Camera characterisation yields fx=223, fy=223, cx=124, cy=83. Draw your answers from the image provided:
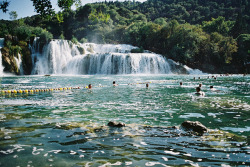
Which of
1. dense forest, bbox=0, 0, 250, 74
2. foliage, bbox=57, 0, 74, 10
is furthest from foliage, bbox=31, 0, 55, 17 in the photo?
dense forest, bbox=0, 0, 250, 74

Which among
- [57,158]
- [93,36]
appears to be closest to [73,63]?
[93,36]

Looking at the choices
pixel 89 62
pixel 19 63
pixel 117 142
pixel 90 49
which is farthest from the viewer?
pixel 90 49

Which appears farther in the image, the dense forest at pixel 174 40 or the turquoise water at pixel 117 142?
the dense forest at pixel 174 40

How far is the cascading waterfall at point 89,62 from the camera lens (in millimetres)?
47000

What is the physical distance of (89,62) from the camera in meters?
47.9

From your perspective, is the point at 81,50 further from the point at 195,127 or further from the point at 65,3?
the point at 195,127

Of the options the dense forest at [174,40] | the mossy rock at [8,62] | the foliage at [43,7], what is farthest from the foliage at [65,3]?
the mossy rock at [8,62]

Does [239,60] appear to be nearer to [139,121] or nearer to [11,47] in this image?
[11,47]

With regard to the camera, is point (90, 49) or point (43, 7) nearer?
point (43, 7)

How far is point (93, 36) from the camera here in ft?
274

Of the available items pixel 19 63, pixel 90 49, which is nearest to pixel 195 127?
pixel 19 63

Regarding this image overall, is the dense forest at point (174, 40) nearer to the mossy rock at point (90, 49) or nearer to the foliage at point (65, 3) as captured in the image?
the mossy rock at point (90, 49)

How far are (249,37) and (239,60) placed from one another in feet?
23.2

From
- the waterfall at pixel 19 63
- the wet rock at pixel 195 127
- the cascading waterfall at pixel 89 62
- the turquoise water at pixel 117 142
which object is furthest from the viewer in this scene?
the cascading waterfall at pixel 89 62
